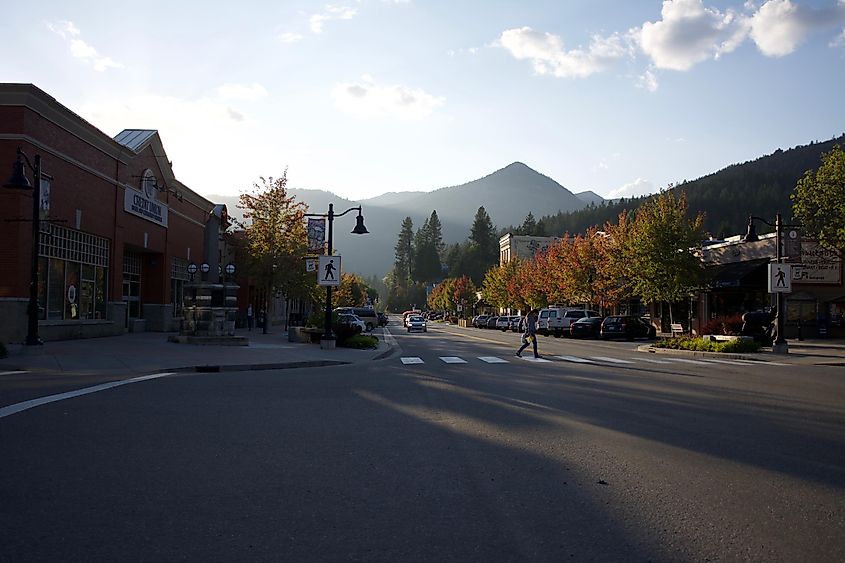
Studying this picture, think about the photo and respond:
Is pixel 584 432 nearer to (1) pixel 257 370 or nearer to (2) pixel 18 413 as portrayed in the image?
(2) pixel 18 413

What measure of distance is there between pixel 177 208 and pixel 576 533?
40.6m

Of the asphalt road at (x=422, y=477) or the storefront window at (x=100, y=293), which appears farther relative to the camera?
the storefront window at (x=100, y=293)

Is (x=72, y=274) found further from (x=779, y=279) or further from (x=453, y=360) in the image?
(x=779, y=279)

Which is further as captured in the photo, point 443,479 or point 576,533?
point 443,479

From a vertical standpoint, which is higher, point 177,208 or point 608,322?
point 177,208

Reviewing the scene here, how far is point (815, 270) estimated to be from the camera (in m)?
40.6

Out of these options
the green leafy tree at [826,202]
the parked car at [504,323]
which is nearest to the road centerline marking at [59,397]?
the green leafy tree at [826,202]

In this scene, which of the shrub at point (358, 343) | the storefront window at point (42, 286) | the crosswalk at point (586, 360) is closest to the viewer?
the crosswalk at point (586, 360)

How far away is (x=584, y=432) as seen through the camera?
9.64 m

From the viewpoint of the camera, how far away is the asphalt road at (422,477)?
514 cm

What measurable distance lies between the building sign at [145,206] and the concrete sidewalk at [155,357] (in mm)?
8765

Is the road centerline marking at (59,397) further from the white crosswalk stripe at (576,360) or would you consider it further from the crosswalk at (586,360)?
the white crosswalk stripe at (576,360)

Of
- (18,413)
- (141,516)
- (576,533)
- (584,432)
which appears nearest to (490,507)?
(576,533)

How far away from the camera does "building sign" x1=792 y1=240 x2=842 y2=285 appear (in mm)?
40156
